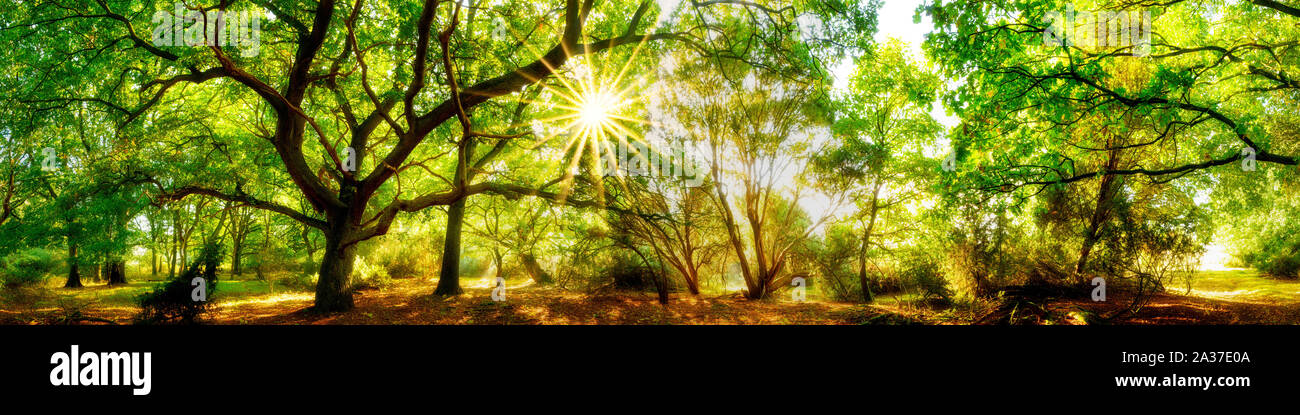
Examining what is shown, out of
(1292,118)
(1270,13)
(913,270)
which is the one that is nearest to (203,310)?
(913,270)

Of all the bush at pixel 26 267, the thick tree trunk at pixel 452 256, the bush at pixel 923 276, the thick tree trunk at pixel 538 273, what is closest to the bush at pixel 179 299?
the thick tree trunk at pixel 452 256

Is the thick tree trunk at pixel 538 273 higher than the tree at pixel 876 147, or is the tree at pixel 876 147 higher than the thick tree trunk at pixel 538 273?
the tree at pixel 876 147

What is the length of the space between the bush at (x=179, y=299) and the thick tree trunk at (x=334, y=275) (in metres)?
2.35

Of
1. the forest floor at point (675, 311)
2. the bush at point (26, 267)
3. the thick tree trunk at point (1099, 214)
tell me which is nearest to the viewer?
the forest floor at point (675, 311)

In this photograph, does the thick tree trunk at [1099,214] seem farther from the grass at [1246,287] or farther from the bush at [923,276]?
the grass at [1246,287]

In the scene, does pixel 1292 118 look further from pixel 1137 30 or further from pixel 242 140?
pixel 242 140

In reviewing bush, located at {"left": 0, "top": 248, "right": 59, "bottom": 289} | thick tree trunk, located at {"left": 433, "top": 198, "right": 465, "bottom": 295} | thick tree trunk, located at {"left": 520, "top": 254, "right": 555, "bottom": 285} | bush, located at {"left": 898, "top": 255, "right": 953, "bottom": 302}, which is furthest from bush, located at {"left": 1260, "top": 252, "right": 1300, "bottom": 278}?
bush, located at {"left": 0, "top": 248, "right": 59, "bottom": 289}

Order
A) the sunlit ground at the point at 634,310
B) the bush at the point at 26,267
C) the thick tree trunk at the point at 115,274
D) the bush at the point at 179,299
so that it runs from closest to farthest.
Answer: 1. the bush at the point at 179,299
2. the sunlit ground at the point at 634,310
3. the bush at the point at 26,267
4. the thick tree trunk at the point at 115,274

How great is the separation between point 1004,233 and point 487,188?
12.7 metres

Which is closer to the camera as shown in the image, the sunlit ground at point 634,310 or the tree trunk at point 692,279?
the sunlit ground at point 634,310

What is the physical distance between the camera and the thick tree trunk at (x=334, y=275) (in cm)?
962

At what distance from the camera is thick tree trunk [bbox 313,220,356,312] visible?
9625mm

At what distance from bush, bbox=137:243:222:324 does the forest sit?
0.16 ft
